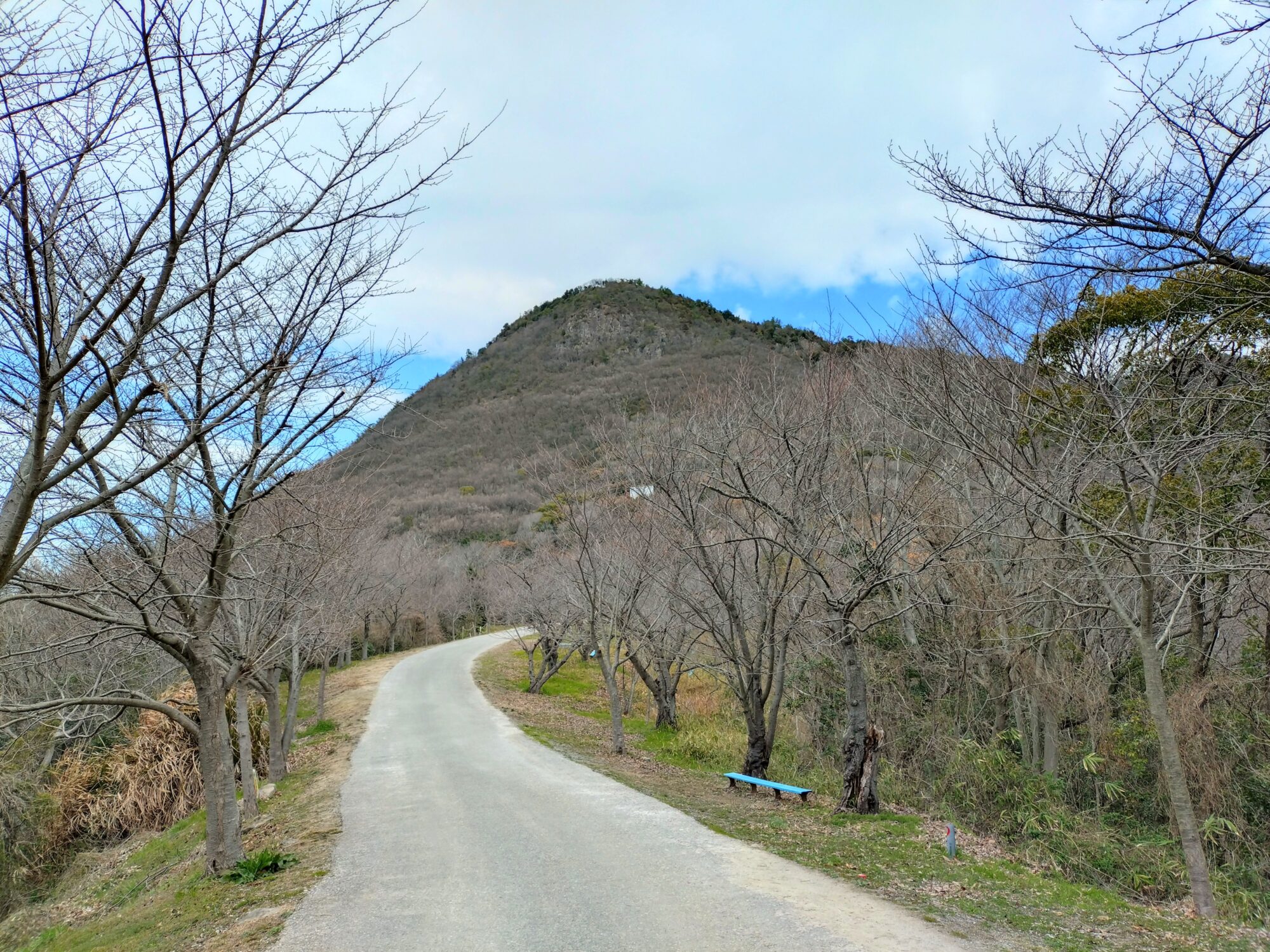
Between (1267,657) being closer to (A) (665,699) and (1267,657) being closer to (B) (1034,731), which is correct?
(B) (1034,731)

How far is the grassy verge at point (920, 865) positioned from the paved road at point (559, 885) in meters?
0.42

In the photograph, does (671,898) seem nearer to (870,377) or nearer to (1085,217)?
(1085,217)

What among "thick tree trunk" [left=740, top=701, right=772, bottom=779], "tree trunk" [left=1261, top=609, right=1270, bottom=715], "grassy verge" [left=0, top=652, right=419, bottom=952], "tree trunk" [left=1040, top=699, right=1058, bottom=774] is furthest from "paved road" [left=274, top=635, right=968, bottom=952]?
"tree trunk" [left=1261, top=609, right=1270, bottom=715]

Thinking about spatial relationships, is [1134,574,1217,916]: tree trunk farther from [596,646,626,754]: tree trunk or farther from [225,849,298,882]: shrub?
[596,646,626,754]: tree trunk

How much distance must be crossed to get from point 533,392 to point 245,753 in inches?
3274

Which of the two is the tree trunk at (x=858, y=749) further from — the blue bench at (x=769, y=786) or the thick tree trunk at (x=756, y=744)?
the thick tree trunk at (x=756, y=744)

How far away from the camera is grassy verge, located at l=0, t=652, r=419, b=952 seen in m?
6.29

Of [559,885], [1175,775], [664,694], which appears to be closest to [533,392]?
[664,694]

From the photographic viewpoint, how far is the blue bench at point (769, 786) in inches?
387

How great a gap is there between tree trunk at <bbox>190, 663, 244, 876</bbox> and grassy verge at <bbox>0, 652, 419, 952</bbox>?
0.90ft

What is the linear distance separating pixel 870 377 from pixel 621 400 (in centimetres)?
726

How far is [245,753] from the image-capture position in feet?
34.1

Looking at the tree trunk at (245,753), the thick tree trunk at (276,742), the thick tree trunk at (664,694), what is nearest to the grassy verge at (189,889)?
the tree trunk at (245,753)

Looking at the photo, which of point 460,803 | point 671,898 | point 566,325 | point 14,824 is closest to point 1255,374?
point 671,898
